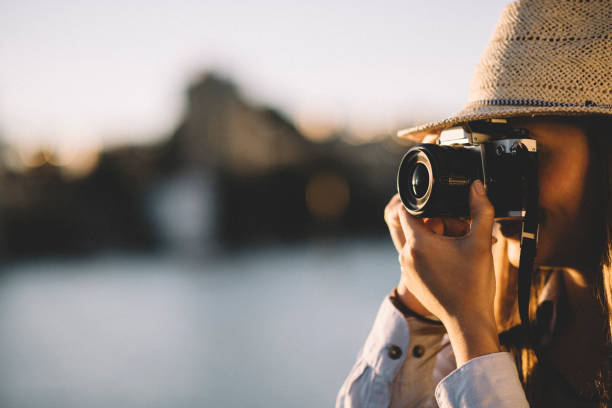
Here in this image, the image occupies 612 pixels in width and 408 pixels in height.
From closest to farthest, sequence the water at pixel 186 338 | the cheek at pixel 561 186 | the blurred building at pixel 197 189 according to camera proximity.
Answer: the cheek at pixel 561 186 → the water at pixel 186 338 → the blurred building at pixel 197 189

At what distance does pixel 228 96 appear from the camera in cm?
1722

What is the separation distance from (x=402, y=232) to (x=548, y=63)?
34cm

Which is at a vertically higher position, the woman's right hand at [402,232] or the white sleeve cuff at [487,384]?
the woman's right hand at [402,232]

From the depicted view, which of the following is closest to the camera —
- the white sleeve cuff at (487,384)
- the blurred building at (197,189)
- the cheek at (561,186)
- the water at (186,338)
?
the white sleeve cuff at (487,384)

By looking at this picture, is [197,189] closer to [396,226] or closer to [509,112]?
[396,226]

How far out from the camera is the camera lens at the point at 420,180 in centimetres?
78

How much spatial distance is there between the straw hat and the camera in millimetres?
44

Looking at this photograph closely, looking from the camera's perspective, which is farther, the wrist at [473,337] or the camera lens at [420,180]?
the camera lens at [420,180]

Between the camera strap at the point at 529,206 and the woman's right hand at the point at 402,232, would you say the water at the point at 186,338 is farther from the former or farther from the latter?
the camera strap at the point at 529,206

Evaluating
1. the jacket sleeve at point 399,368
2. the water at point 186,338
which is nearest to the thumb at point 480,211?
the jacket sleeve at point 399,368

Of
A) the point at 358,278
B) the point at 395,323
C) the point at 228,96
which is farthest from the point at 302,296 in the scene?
the point at 228,96

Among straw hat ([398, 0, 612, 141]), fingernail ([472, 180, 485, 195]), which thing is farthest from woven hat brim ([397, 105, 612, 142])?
A: fingernail ([472, 180, 485, 195])

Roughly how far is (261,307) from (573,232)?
545 centimetres

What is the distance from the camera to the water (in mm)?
3357
